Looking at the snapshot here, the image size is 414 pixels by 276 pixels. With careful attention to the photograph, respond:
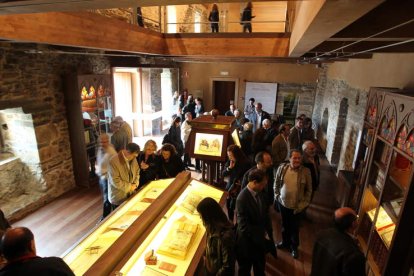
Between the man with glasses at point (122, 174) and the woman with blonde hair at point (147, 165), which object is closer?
the man with glasses at point (122, 174)

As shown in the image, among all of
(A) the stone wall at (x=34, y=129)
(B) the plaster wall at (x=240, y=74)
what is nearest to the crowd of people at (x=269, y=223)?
(A) the stone wall at (x=34, y=129)

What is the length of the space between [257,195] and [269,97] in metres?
9.05

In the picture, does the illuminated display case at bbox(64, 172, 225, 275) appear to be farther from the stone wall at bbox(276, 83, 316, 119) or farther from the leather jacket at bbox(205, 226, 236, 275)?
the stone wall at bbox(276, 83, 316, 119)

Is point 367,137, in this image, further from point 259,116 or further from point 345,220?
point 259,116

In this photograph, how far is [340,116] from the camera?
292 inches

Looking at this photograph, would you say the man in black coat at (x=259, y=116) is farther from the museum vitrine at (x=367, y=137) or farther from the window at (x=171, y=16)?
the window at (x=171, y=16)

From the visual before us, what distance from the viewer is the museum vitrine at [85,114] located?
5.93 m

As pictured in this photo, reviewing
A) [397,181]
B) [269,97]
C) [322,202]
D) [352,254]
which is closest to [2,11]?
[352,254]

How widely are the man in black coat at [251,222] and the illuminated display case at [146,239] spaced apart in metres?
0.46

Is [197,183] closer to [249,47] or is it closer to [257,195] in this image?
[257,195]

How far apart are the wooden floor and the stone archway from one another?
4.59 ft

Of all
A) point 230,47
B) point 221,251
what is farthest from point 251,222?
point 230,47

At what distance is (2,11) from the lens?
1293 mm

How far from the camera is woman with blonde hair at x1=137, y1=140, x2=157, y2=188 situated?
14.8 ft
